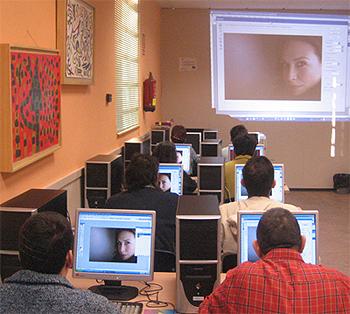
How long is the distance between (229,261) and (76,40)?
2181 mm

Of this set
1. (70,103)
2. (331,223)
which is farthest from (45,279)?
(331,223)

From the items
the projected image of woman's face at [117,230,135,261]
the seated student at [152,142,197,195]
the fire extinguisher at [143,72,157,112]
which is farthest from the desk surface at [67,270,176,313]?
the fire extinguisher at [143,72,157,112]

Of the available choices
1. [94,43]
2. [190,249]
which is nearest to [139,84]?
[94,43]

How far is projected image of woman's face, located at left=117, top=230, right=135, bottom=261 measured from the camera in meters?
2.62

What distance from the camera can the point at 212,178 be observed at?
4.86 meters

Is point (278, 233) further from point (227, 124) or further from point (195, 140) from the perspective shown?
point (227, 124)

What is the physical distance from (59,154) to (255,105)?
592 cm

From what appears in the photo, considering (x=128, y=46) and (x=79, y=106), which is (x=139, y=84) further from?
(x=79, y=106)

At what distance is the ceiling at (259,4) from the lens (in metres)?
8.58

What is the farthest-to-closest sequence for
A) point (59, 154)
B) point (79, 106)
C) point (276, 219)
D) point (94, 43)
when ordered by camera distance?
point (94, 43), point (79, 106), point (59, 154), point (276, 219)

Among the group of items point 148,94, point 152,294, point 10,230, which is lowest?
point 152,294

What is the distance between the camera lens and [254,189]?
3.23 m

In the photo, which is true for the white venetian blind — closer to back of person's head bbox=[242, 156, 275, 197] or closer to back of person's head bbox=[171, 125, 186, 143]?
back of person's head bbox=[171, 125, 186, 143]

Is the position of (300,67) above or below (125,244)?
above
